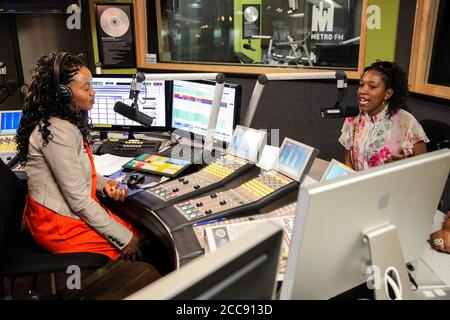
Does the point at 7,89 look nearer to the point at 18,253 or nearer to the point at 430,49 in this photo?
the point at 18,253

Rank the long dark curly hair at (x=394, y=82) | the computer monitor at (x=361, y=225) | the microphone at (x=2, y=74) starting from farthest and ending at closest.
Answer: the microphone at (x=2, y=74) < the long dark curly hair at (x=394, y=82) < the computer monitor at (x=361, y=225)

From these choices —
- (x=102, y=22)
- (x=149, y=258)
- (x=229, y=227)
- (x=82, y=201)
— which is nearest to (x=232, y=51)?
(x=102, y=22)

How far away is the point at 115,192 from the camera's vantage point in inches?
69.9

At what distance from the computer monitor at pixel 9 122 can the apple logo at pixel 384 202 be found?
7.29 ft

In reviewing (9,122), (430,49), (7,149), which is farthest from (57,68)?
(430,49)

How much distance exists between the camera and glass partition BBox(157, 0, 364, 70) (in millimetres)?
3281

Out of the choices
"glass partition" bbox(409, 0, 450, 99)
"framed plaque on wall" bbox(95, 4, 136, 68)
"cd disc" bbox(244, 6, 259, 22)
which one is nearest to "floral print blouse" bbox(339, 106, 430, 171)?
"glass partition" bbox(409, 0, 450, 99)

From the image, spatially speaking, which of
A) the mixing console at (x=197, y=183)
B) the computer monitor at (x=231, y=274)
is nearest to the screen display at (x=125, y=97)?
the mixing console at (x=197, y=183)

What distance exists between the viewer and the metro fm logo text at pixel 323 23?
3.31 m

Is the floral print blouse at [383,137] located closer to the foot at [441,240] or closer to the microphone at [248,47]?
the foot at [441,240]

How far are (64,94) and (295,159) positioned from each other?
3.22 feet

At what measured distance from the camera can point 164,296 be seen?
50 centimetres

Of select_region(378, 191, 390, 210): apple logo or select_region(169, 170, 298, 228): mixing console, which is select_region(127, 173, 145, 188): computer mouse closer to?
select_region(169, 170, 298, 228): mixing console
